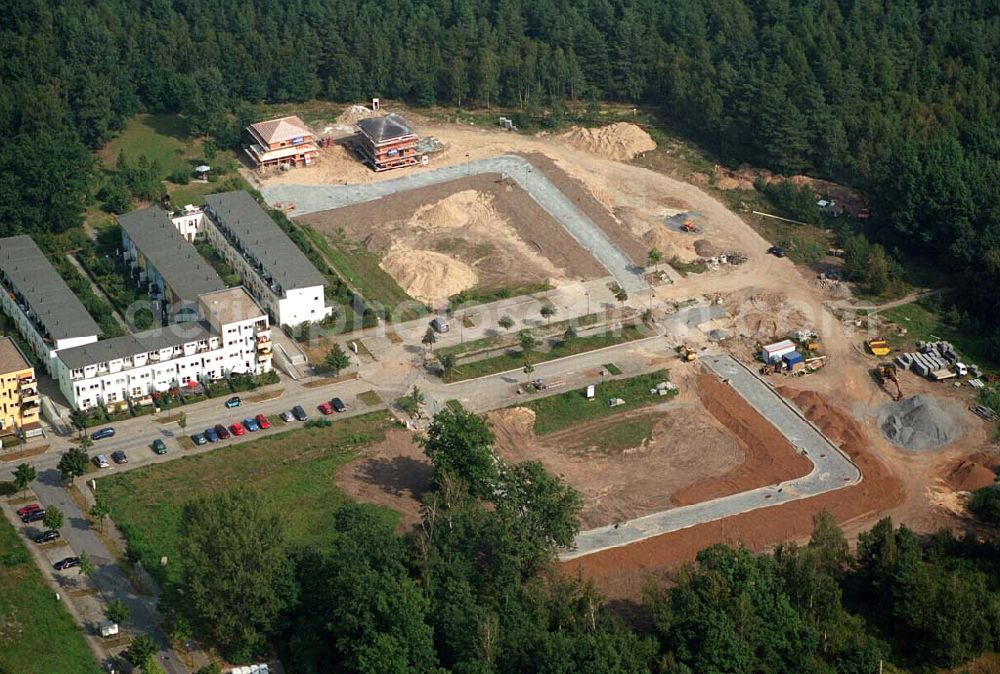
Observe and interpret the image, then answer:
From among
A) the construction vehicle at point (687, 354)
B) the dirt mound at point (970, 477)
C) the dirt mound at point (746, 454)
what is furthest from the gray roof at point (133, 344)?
the dirt mound at point (970, 477)

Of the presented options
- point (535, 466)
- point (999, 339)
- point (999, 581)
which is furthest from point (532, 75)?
point (999, 581)

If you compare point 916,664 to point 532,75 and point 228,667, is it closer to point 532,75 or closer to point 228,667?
point 228,667

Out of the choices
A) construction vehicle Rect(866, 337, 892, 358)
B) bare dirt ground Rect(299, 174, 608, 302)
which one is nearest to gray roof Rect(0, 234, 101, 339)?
bare dirt ground Rect(299, 174, 608, 302)

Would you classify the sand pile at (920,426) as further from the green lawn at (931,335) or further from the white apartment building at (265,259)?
the white apartment building at (265,259)

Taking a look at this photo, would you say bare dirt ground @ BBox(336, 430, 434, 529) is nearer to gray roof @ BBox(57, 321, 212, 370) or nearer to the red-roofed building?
gray roof @ BBox(57, 321, 212, 370)

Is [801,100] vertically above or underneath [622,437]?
above

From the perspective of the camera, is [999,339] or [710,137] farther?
[710,137]

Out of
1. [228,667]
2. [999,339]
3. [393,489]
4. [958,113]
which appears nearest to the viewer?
[228,667]
